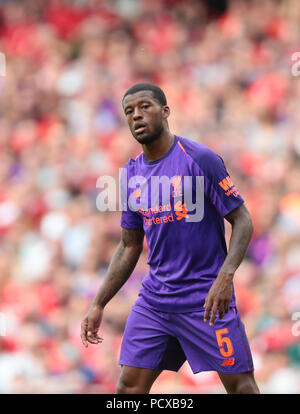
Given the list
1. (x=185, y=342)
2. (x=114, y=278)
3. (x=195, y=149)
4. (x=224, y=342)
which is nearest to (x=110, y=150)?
(x=114, y=278)

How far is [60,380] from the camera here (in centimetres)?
711

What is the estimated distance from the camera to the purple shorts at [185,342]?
4.11 m

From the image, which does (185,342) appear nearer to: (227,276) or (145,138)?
(227,276)

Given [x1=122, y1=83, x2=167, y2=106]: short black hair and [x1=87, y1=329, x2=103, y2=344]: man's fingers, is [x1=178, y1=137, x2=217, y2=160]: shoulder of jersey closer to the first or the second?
[x1=122, y1=83, x2=167, y2=106]: short black hair

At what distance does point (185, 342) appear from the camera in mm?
4258

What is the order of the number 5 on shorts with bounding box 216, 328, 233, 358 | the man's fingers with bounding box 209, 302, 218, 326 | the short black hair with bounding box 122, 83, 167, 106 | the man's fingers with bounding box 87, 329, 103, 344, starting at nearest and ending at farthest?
1. the man's fingers with bounding box 209, 302, 218, 326
2. the number 5 on shorts with bounding box 216, 328, 233, 358
3. the short black hair with bounding box 122, 83, 167, 106
4. the man's fingers with bounding box 87, 329, 103, 344

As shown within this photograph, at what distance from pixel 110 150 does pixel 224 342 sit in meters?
5.43

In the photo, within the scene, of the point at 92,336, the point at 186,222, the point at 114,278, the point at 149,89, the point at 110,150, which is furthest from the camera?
the point at 110,150

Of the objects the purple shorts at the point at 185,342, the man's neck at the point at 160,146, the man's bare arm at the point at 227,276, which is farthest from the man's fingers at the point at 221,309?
the man's neck at the point at 160,146

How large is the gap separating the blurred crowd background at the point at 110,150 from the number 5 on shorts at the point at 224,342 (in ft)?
8.27

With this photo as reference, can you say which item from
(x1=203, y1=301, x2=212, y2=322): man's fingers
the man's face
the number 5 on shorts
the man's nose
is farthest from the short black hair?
the number 5 on shorts

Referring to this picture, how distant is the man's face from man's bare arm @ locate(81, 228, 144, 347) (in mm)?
628

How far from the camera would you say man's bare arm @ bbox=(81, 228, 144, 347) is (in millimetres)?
4500

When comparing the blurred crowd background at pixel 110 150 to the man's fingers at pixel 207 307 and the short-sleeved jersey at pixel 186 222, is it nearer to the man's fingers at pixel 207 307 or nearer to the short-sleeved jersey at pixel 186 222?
the short-sleeved jersey at pixel 186 222
